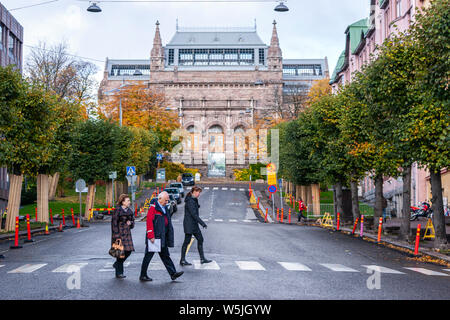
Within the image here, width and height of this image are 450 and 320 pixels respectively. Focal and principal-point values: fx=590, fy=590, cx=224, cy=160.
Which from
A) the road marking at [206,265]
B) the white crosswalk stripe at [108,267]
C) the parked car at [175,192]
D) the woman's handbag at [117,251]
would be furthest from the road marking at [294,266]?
the parked car at [175,192]

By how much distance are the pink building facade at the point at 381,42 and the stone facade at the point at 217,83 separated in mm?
31862

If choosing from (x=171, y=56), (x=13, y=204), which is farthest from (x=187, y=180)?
(x=13, y=204)

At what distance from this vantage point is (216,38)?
11188cm

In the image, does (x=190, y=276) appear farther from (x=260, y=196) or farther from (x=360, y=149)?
(x=260, y=196)

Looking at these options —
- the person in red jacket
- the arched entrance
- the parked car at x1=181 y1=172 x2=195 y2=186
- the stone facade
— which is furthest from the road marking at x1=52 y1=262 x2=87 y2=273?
the arched entrance

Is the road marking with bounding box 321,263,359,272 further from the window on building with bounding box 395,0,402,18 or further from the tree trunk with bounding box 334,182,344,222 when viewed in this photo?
the window on building with bounding box 395,0,402,18

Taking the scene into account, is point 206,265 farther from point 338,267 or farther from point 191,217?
point 338,267

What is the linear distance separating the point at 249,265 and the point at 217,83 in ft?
304

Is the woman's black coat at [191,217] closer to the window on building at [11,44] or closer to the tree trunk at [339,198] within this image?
the tree trunk at [339,198]

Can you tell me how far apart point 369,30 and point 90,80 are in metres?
24.6

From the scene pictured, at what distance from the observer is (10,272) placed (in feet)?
40.3

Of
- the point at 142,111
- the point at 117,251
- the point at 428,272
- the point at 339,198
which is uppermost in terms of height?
the point at 142,111

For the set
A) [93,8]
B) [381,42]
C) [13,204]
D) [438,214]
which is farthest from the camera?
[381,42]

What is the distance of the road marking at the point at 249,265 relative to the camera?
13.3 meters
